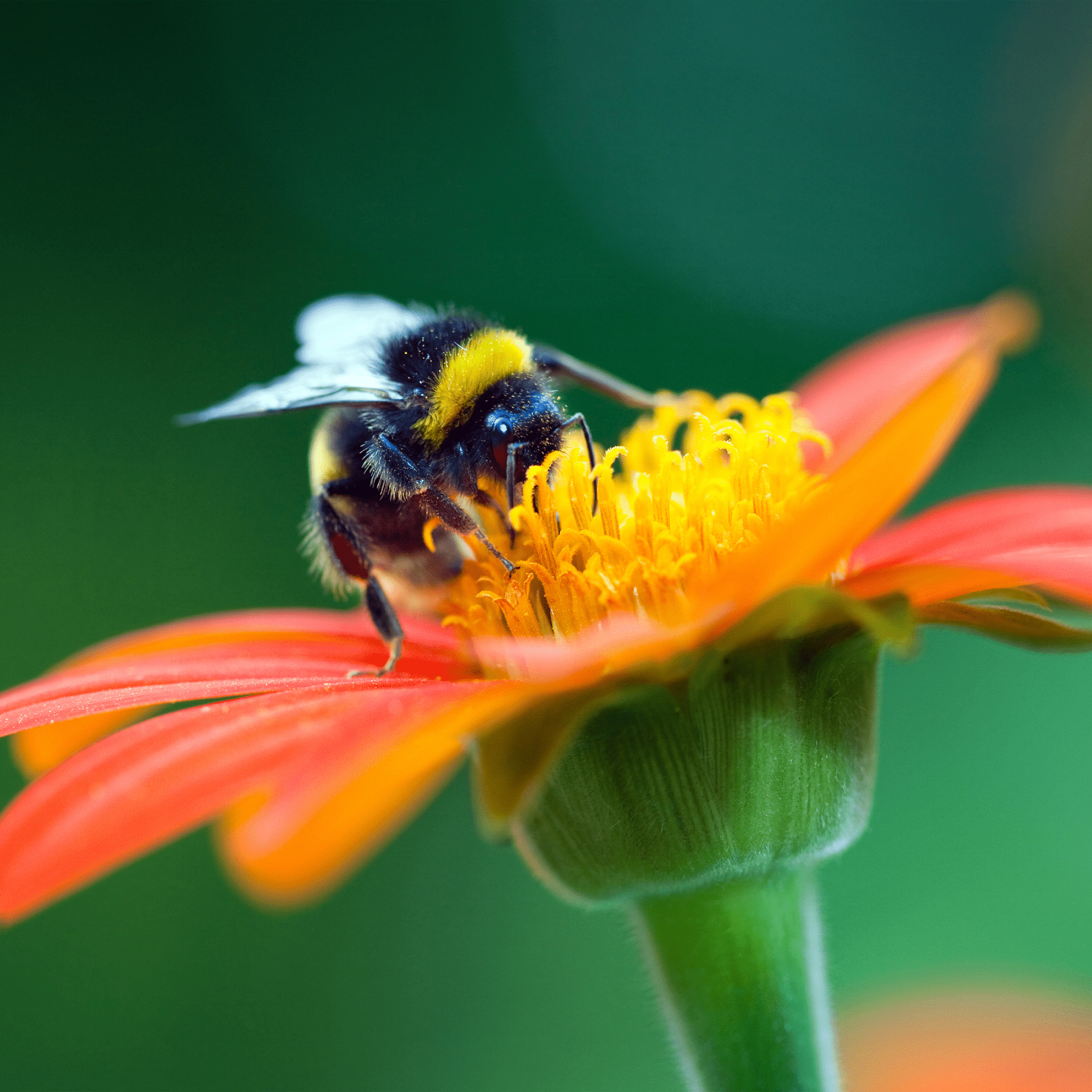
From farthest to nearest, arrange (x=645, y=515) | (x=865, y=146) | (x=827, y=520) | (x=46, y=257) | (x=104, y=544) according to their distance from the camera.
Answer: (x=865, y=146) < (x=46, y=257) < (x=104, y=544) < (x=645, y=515) < (x=827, y=520)

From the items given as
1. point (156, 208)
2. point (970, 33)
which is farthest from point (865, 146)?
point (156, 208)

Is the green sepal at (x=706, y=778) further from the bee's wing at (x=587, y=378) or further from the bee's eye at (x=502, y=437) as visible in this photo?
the bee's wing at (x=587, y=378)

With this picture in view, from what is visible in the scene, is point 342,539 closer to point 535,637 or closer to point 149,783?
point 535,637

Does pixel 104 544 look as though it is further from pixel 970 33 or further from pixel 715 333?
pixel 970 33

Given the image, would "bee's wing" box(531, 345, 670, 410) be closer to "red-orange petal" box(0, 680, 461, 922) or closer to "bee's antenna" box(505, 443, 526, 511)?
"bee's antenna" box(505, 443, 526, 511)

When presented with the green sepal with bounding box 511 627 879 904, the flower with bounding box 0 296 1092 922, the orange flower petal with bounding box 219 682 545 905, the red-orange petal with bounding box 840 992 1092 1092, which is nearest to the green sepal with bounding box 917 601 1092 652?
the flower with bounding box 0 296 1092 922

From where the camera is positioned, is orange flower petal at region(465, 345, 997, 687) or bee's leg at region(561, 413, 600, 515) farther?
bee's leg at region(561, 413, 600, 515)
